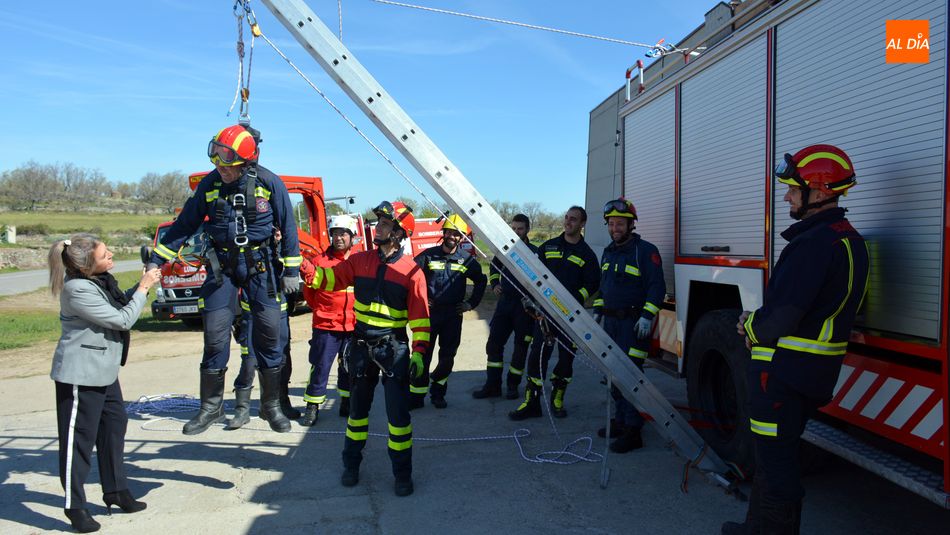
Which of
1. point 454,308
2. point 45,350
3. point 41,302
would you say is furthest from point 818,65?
point 41,302

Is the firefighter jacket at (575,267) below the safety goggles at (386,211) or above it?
below

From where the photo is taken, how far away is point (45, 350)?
925 cm

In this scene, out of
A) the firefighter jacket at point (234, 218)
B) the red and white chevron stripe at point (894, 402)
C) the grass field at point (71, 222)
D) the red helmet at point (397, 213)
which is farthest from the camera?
the grass field at point (71, 222)

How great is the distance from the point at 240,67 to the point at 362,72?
1.43 m

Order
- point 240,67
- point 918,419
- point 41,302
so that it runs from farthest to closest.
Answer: point 41,302
point 240,67
point 918,419

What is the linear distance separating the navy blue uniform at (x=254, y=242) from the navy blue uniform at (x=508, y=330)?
2.12 metres

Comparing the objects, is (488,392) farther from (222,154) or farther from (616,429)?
(222,154)

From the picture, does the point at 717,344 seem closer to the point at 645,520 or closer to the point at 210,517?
the point at 645,520

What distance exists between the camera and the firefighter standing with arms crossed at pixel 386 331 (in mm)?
3736

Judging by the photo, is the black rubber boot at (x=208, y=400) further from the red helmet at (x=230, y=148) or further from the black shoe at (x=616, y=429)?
the black shoe at (x=616, y=429)

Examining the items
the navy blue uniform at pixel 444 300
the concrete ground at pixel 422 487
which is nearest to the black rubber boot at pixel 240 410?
the concrete ground at pixel 422 487

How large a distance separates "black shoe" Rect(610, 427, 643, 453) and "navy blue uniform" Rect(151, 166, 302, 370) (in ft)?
8.76

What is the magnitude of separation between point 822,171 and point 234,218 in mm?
3756

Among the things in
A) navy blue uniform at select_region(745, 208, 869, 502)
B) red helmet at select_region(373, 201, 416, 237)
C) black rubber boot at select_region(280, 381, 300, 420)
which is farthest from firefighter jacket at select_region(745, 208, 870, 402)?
black rubber boot at select_region(280, 381, 300, 420)
